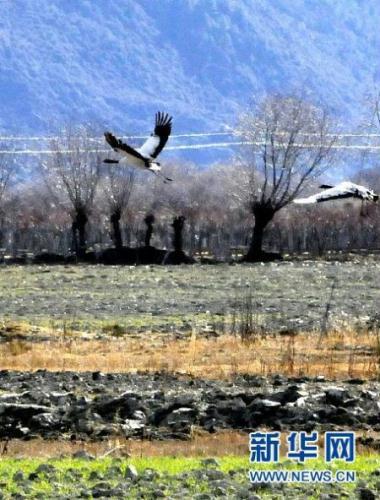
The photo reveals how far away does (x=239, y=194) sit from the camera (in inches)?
2886

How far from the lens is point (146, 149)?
17547 millimetres

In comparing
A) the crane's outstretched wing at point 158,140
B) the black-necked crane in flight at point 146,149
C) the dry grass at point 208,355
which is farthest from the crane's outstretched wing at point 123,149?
the dry grass at point 208,355

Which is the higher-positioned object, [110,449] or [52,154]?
[52,154]

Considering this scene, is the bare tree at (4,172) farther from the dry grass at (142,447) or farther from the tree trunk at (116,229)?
the dry grass at (142,447)

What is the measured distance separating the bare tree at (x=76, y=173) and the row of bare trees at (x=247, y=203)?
0.06 m

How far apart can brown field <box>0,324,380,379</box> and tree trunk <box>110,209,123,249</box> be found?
4357 cm

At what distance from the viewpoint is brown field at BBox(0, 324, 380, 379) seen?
20422 mm

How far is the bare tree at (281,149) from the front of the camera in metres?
69.0

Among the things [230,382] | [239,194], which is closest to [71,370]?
[230,382]

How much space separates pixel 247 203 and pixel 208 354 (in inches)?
1917

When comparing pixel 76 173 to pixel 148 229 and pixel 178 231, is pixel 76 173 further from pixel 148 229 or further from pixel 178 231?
pixel 178 231

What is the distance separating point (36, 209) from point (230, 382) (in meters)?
93.4

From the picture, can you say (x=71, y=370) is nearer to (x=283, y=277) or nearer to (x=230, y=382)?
(x=230, y=382)

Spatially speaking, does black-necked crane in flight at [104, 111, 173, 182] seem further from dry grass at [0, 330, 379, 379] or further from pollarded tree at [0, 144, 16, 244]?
pollarded tree at [0, 144, 16, 244]
